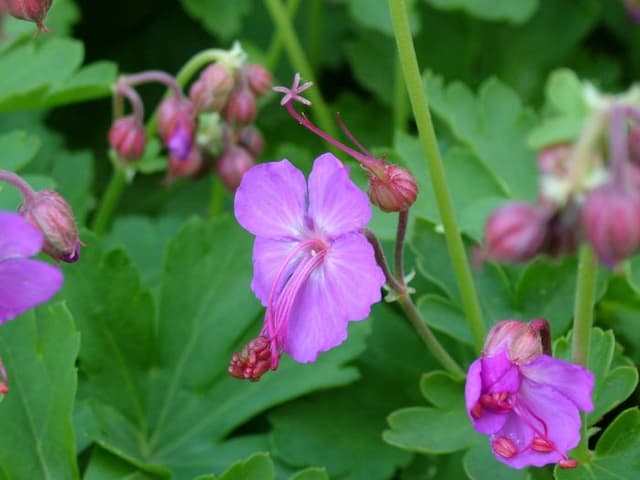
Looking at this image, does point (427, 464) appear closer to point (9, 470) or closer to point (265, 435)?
point (265, 435)

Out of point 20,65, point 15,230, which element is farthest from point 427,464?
point 20,65

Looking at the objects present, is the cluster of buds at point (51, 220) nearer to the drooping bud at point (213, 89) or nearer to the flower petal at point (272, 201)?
the flower petal at point (272, 201)

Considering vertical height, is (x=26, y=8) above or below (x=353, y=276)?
above

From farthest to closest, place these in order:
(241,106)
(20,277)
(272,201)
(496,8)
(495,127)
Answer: (496,8), (495,127), (241,106), (272,201), (20,277)

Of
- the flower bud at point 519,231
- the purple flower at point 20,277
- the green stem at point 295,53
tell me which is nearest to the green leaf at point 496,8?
the green stem at point 295,53

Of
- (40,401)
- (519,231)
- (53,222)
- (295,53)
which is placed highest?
(519,231)

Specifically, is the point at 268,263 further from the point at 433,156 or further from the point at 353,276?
the point at 433,156

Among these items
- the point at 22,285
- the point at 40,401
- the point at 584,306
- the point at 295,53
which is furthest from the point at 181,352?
the point at 584,306
